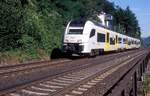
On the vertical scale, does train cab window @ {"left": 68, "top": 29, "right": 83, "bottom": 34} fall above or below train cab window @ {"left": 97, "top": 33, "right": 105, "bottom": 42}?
above

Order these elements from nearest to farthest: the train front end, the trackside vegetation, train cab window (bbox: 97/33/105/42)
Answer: the trackside vegetation → the train front end → train cab window (bbox: 97/33/105/42)

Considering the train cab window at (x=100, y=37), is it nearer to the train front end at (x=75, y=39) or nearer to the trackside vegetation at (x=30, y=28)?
the train front end at (x=75, y=39)

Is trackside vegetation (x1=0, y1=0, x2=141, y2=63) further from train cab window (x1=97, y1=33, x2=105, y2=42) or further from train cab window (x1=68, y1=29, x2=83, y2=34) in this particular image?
train cab window (x1=97, y1=33, x2=105, y2=42)

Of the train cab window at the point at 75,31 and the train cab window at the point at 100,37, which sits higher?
the train cab window at the point at 75,31

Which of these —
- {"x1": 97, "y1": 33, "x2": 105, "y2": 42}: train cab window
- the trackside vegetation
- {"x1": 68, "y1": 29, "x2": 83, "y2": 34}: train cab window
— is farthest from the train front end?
{"x1": 97, "y1": 33, "x2": 105, "y2": 42}: train cab window

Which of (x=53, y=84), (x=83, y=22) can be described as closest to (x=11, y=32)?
(x=83, y=22)

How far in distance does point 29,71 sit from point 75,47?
13863mm

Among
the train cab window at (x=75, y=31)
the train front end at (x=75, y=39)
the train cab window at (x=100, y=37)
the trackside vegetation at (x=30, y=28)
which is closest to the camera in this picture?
the trackside vegetation at (x=30, y=28)

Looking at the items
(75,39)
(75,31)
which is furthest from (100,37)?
(75,39)

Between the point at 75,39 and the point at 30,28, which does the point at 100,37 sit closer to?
the point at 75,39

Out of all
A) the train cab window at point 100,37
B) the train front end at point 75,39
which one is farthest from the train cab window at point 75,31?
the train cab window at point 100,37

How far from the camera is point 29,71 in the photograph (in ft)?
64.9

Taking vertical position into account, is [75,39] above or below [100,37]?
below

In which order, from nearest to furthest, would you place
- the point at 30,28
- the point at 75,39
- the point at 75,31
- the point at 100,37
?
the point at 30,28, the point at 75,39, the point at 75,31, the point at 100,37
